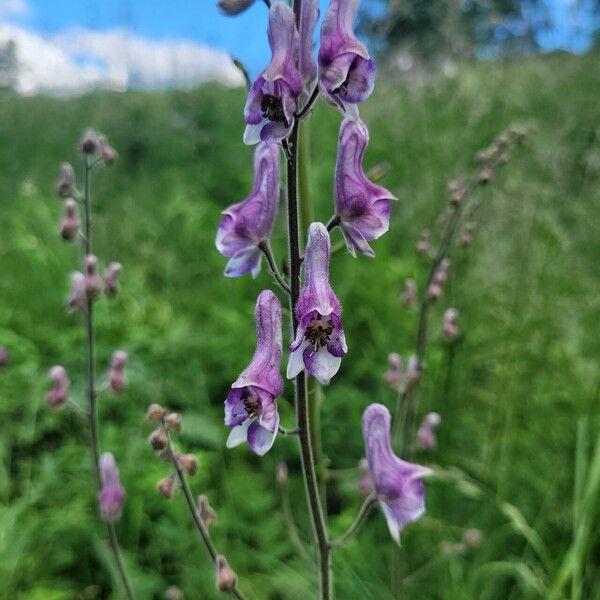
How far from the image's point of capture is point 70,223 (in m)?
2.09

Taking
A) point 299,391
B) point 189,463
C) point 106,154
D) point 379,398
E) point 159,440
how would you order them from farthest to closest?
point 379,398, point 106,154, point 189,463, point 159,440, point 299,391

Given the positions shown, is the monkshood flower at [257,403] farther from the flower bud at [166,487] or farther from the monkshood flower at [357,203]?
the flower bud at [166,487]

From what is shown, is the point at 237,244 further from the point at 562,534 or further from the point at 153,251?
the point at 153,251

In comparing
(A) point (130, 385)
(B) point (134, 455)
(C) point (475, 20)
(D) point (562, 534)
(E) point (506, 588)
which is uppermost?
(C) point (475, 20)

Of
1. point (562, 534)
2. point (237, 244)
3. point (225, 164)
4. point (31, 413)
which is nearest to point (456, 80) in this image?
point (562, 534)

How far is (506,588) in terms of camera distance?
254cm

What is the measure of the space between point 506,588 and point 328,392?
114 centimetres

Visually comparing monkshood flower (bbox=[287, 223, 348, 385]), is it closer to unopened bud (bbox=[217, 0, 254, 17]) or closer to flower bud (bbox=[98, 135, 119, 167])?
unopened bud (bbox=[217, 0, 254, 17])

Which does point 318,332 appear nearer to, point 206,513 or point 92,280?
point 206,513

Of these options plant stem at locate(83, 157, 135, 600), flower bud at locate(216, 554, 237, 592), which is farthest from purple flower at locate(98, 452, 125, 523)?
flower bud at locate(216, 554, 237, 592)

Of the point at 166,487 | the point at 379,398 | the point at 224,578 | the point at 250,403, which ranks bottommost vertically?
the point at 379,398

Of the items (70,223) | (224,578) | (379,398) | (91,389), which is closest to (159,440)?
(224,578)

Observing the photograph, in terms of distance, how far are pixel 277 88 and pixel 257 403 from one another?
1.78 ft

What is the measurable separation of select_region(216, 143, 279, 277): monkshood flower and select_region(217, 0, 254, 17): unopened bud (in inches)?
10.2
